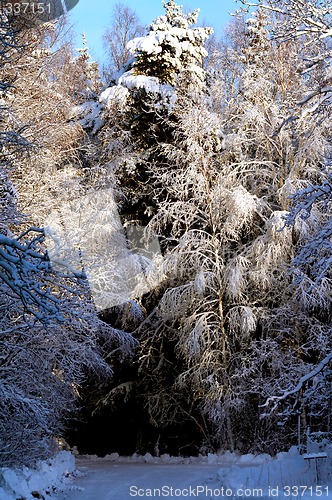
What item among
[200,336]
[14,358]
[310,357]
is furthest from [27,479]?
[310,357]

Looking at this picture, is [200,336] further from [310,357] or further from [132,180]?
[132,180]

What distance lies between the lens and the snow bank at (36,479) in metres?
7.15

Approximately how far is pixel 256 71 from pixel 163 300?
5.86m

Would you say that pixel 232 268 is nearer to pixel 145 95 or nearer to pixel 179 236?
pixel 179 236

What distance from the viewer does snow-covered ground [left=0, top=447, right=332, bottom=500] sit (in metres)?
6.76

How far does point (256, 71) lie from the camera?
13188 mm

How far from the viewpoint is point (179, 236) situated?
14070mm

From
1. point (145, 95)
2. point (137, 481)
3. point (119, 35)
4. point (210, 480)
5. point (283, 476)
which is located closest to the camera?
point (283, 476)

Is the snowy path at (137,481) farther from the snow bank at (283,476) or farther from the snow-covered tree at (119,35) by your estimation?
the snow-covered tree at (119,35)

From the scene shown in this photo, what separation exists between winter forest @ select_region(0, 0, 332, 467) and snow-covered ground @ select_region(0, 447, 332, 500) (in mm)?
739

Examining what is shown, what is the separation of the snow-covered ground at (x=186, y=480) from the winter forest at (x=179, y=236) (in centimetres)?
74

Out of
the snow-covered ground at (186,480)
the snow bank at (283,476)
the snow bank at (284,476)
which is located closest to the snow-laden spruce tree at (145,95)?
the snow-covered ground at (186,480)

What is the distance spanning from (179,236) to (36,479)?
7300mm

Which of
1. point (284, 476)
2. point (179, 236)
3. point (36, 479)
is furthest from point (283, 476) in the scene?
point (179, 236)
